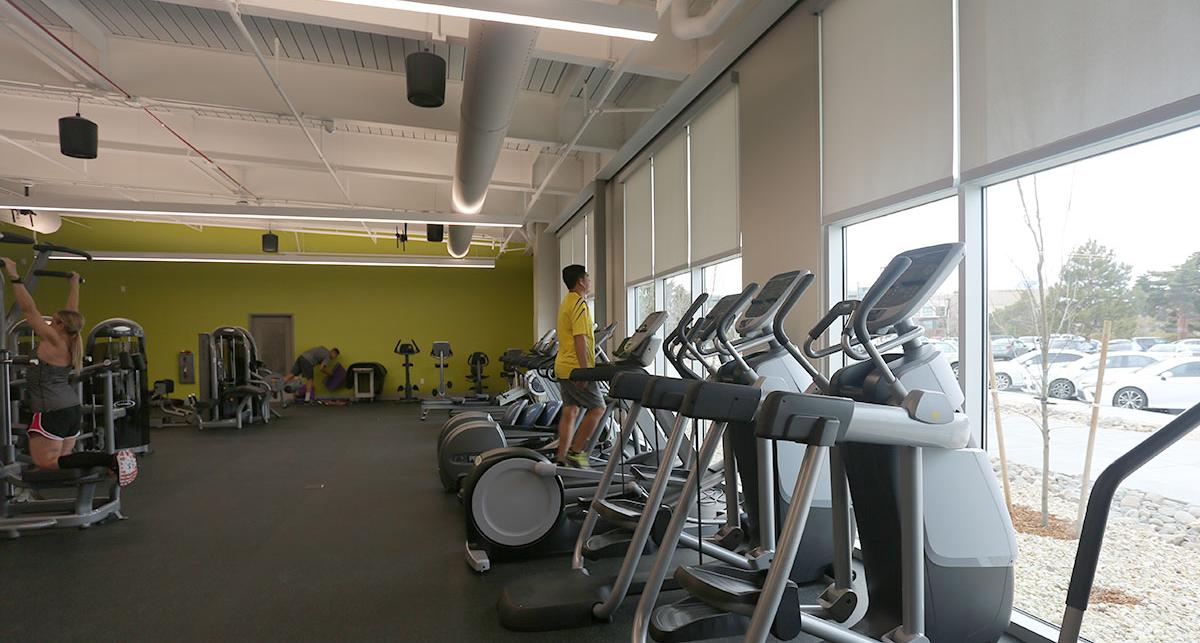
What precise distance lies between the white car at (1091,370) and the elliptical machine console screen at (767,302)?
3.51ft

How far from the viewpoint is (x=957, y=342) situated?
281 cm

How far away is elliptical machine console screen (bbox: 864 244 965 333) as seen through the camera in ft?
5.95

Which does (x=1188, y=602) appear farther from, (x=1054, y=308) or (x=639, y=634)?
(x=639, y=634)

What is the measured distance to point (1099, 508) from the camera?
Answer: 3.60 feet

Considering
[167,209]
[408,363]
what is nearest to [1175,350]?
[167,209]

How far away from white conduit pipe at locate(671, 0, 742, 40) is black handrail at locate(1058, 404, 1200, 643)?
3.23 meters

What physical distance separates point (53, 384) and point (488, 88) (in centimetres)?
386

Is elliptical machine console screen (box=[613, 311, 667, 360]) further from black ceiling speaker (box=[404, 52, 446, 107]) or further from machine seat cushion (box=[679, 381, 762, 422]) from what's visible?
black ceiling speaker (box=[404, 52, 446, 107])

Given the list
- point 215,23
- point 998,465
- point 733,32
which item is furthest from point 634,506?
point 215,23

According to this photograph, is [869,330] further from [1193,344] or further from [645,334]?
[645,334]

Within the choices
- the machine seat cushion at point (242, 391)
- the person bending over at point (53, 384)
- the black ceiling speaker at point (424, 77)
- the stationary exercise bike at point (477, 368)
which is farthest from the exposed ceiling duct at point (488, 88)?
the stationary exercise bike at point (477, 368)

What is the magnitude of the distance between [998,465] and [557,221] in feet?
28.0

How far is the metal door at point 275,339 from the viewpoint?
42.3ft

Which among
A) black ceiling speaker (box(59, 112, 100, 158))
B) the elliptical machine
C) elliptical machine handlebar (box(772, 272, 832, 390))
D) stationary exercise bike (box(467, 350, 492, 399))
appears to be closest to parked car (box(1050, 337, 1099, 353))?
the elliptical machine
